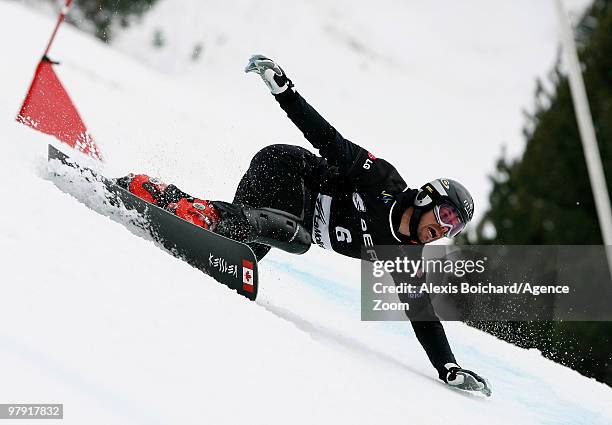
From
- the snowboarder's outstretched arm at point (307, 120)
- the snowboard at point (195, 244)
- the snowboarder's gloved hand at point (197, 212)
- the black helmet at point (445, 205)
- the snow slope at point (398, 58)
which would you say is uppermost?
the snow slope at point (398, 58)

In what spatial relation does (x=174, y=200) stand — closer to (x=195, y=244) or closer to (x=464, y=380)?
(x=195, y=244)

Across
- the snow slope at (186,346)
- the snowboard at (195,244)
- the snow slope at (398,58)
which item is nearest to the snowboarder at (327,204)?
the snowboard at (195,244)

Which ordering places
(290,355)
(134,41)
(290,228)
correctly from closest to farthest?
1. (290,355)
2. (290,228)
3. (134,41)

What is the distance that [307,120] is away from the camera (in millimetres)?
4141

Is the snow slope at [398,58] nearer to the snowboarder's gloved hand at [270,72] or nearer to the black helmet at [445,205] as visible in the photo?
the snowboarder's gloved hand at [270,72]

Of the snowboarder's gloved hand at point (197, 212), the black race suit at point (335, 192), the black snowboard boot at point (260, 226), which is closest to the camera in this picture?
the black race suit at point (335, 192)

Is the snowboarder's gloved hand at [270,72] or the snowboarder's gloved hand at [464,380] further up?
the snowboarder's gloved hand at [270,72]

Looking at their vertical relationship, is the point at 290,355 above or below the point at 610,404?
below

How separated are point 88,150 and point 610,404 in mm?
4305

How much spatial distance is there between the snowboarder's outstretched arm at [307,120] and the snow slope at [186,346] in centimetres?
89

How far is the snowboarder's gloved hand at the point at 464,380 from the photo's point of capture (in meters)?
4.07

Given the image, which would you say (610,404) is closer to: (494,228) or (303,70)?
(494,228)

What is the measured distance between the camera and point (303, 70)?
53875mm

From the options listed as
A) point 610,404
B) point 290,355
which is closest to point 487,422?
point 290,355
